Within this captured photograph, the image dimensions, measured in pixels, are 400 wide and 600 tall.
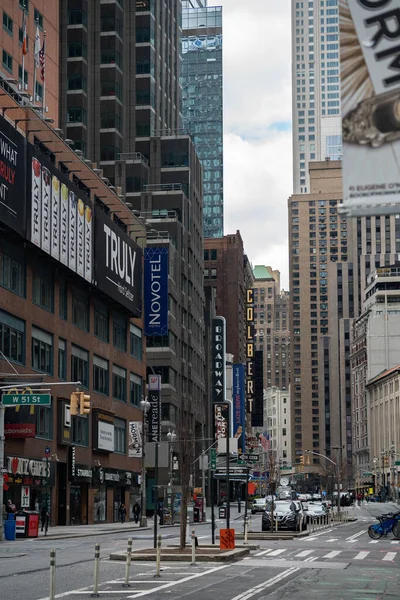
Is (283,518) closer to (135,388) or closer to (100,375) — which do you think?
(100,375)

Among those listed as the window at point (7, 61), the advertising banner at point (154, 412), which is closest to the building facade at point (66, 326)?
the advertising banner at point (154, 412)

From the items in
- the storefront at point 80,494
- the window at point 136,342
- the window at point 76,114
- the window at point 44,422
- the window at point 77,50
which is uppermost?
the window at point 77,50

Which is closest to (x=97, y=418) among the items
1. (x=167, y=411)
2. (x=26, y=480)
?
(x=26, y=480)

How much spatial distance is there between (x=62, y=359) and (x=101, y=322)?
35.2ft

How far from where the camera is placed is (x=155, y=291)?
94.2 metres

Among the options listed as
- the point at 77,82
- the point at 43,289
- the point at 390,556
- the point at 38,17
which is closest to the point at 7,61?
the point at 38,17

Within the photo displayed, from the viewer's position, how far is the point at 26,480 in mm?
63656

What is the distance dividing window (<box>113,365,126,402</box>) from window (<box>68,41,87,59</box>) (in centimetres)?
5119

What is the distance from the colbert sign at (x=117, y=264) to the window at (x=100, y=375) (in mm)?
5048

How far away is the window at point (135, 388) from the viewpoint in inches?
3570

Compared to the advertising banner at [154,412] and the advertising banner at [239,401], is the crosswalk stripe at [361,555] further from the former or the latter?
the advertising banner at [239,401]

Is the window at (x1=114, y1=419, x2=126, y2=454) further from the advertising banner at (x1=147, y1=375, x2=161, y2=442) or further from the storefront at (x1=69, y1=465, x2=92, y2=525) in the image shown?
the storefront at (x1=69, y1=465, x2=92, y2=525)

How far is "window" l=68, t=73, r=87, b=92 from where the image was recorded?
407 ft

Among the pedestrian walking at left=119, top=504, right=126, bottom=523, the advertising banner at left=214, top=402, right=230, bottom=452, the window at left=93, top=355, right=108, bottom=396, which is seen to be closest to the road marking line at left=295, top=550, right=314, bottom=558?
the window at left=93, top=355, right=108, bottom=396
